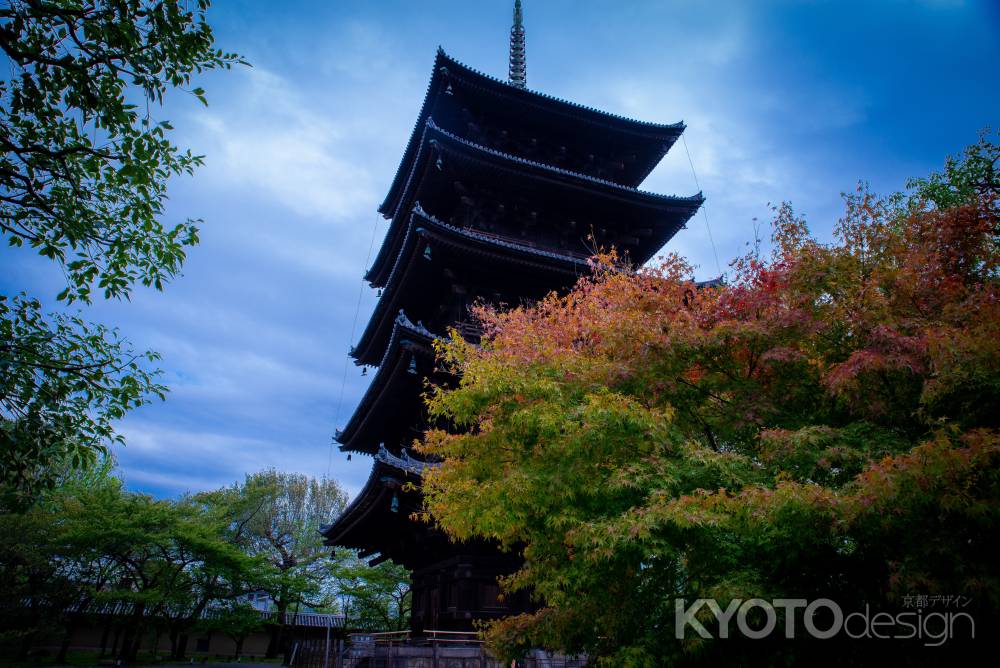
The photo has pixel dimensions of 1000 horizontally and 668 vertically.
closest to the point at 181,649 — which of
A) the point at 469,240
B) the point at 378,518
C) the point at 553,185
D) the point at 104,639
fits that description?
the point at 104,639

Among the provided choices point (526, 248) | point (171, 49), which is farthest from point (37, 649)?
point (171, 49)

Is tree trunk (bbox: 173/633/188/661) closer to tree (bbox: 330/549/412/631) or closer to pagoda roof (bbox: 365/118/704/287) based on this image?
tree (bbox: 330/549/412/631)

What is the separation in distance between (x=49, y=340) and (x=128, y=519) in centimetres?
2001

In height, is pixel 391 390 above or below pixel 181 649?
above

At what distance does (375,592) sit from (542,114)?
25.0 metres

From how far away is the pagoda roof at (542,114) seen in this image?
662 inches

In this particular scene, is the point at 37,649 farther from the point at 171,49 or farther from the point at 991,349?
the point at 991,349

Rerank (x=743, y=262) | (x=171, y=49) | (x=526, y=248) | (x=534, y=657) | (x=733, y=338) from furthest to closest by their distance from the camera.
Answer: (x=526, y=248), (x=534, y=657), (x=743, y=262), (x=733, y=338), (x=171, y=49)

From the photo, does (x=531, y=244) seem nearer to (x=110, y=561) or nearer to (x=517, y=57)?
(x=517, y=57)

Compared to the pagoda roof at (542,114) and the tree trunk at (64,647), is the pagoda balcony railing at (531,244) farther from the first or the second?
the tree trunk at (64,647)

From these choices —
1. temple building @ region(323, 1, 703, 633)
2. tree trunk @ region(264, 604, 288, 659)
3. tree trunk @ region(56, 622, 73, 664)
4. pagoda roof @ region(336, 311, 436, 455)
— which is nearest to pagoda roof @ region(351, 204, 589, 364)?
temple building @ region(323, 1, 703, 633)

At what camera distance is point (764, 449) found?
5.70 m

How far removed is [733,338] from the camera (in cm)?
639

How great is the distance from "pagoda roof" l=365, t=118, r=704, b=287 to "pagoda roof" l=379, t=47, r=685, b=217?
4.97 ft
